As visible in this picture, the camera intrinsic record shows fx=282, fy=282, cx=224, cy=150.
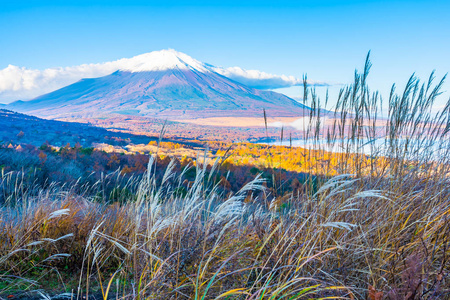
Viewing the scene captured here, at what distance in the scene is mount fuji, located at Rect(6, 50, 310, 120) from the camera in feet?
275

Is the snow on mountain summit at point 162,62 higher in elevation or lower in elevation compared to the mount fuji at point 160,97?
higher

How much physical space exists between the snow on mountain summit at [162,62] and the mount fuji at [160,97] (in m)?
0.86

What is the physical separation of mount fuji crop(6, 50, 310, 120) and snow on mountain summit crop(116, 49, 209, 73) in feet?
2.82

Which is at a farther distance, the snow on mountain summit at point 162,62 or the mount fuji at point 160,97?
the snow on mountain summit at point 162,62

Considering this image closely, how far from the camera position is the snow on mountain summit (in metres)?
122

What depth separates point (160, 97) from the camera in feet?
325

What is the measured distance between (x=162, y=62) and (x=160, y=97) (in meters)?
38.0

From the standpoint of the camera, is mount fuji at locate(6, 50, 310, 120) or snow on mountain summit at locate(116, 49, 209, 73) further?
snow on mountain summit at locate(116, 49, 209, 73)

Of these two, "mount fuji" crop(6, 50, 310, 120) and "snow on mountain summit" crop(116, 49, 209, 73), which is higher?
"snow on mountain summit" crop(116, 49, 209, 73)

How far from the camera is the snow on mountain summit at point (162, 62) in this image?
122 m

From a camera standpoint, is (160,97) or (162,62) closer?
(160,97)

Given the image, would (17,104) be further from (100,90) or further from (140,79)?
(140,79)

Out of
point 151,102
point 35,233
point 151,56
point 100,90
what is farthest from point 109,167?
point 151,56

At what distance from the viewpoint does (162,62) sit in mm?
129625
